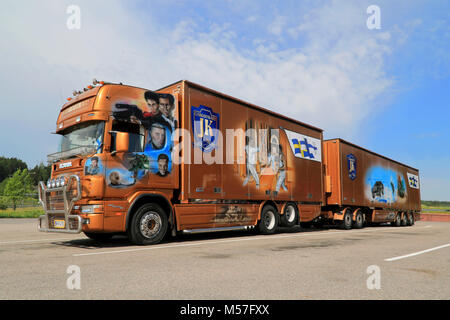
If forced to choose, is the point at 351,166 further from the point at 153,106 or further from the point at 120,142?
the point at 120,142

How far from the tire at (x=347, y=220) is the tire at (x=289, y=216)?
4226 mm

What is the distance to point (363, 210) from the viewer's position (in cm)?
1836

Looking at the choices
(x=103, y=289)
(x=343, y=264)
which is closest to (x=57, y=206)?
(x=103, y=289)

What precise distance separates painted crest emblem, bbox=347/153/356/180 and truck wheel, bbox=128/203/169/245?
1083 centimetres

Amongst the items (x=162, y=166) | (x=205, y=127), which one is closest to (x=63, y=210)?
(x=162, y=166)

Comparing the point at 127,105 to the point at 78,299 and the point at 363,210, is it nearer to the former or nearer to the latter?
the point at 78,299

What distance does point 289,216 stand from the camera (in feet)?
41.6

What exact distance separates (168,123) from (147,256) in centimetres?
359

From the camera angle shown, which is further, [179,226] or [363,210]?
[363,210]

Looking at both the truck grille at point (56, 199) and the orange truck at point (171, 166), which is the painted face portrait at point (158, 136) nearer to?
the orange truck at point (171, 166)

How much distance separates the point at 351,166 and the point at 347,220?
8.34ft

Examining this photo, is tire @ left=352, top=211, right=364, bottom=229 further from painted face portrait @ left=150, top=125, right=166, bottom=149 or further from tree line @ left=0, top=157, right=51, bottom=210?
tree line @ left=0, top=157, right=51, bottom=210

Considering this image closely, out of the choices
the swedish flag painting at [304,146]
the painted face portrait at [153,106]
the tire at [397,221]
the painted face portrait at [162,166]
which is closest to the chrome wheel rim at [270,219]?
the swedish flag painting at [304,146]

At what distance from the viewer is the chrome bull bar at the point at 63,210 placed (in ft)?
24.0
